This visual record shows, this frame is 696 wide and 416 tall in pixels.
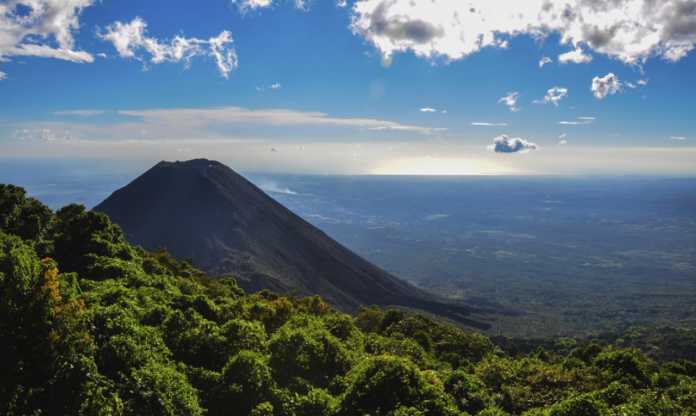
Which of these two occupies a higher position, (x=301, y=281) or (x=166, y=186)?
(x=166, y=186)

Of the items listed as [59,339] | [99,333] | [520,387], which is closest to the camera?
[59,339]

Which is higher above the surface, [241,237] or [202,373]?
[202,373]

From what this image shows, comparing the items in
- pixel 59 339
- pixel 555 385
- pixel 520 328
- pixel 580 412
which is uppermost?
Answer: pixel 59 339

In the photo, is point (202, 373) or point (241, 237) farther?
point (241, 237)

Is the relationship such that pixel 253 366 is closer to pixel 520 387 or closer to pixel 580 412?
pixel 580 412

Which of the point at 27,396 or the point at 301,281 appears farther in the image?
the point at 301,281

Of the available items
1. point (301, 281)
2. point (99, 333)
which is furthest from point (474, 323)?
point (99, 333)

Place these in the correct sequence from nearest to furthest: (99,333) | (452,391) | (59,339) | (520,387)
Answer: (59,339), (99,333), (452,391), (520,387)

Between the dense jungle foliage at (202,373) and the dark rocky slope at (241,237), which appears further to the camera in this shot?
the dark rocky slope at (241,237)

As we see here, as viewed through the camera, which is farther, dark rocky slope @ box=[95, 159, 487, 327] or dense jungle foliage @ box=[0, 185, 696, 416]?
dark rocky slope @ box=[95, 159, 487, 327]
